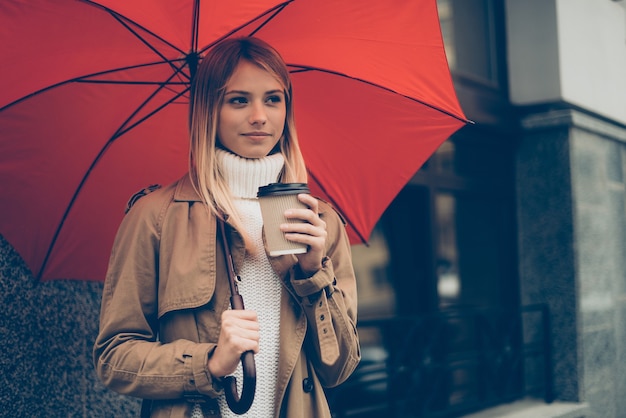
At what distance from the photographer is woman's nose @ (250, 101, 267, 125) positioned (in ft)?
6.95

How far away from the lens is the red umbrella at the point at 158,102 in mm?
2104

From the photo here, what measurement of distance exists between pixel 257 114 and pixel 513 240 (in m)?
4.41

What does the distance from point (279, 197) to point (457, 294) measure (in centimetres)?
418

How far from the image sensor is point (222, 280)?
206 centimetres

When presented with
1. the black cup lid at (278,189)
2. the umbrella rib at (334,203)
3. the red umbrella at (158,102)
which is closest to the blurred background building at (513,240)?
the umbrella rib at (334,203)

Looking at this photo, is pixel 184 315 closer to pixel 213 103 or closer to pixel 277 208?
pixel 277 208

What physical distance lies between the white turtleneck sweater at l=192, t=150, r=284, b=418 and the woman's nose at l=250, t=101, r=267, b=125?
0.11m

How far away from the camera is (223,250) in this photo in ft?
6.74

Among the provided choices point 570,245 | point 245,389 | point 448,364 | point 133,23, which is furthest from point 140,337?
point 570,245

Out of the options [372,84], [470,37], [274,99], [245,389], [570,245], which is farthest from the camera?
[470,37]

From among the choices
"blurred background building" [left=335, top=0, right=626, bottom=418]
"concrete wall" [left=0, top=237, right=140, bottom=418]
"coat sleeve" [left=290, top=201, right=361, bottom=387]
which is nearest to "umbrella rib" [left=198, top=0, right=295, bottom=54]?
"coat sleeve" [left=290, top=201, right=361, bottom=387]

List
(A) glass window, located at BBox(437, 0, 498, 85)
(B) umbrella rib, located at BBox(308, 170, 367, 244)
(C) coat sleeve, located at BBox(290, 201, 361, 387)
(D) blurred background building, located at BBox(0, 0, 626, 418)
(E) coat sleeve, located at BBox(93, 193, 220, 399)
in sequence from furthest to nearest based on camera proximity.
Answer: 1. (A) glass window, located at BBox(437, 0, 498, 85)
2. (D) blurred background building, located at BBox(0, 0, 626, 418)
3. (B) umbrella rib, located at BBox(308, 170, 367, 244)
4. (C) coat sleeve, located at BBox(290, 201, 361, 387)
5. (E) coat sleeve, located at BBox(93, 193, 220, 399)

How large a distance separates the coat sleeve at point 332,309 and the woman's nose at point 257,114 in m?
0.35

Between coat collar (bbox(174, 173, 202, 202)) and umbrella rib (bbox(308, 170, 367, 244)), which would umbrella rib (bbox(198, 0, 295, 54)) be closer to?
coat collar (bbox(174, 173, 202, 202))
